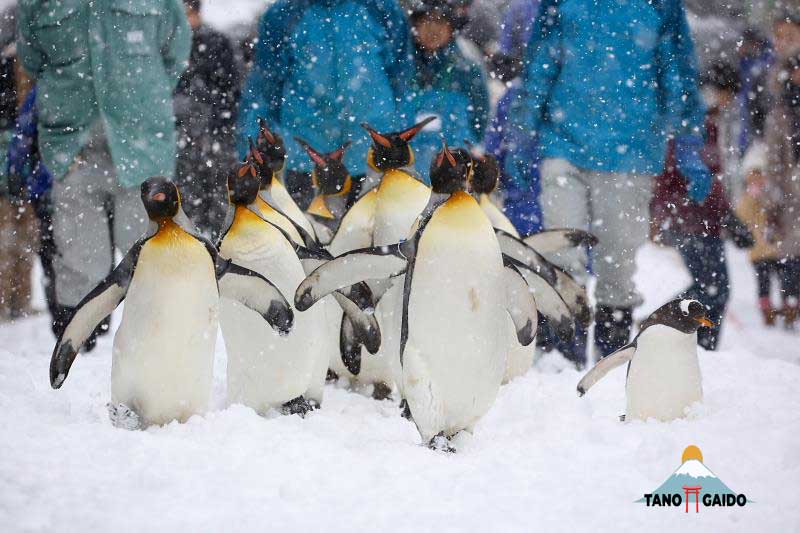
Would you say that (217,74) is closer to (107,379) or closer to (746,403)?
(107,379)

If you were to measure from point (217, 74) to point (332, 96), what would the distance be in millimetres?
862

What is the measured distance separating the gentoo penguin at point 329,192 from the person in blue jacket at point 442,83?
383mm

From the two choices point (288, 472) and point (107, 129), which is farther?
point (107, 129)

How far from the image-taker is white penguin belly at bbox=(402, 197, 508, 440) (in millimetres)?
2332

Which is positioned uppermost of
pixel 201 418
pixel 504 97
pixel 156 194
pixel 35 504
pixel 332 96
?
pixel 504 97

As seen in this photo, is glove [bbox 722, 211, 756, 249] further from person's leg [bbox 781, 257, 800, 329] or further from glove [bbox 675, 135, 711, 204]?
person's leg [bbox 781, 257, 800, 329]

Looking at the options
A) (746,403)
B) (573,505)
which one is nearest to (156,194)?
(573,505)

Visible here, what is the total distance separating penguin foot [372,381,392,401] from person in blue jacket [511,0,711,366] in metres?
0.87

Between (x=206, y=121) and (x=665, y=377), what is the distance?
107 inches

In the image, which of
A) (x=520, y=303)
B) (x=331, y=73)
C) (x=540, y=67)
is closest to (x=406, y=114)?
(x=331, y=73)

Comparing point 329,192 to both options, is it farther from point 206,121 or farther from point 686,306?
point 686,306

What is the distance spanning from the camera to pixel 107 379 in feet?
10.0

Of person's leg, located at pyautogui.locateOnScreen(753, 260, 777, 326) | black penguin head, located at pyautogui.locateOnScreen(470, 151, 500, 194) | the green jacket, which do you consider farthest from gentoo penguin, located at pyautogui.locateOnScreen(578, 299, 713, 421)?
person's leg, located at pyautogui.locateOnScreen(753, 260, 777, 326)

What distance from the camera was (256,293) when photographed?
2.42 meters
